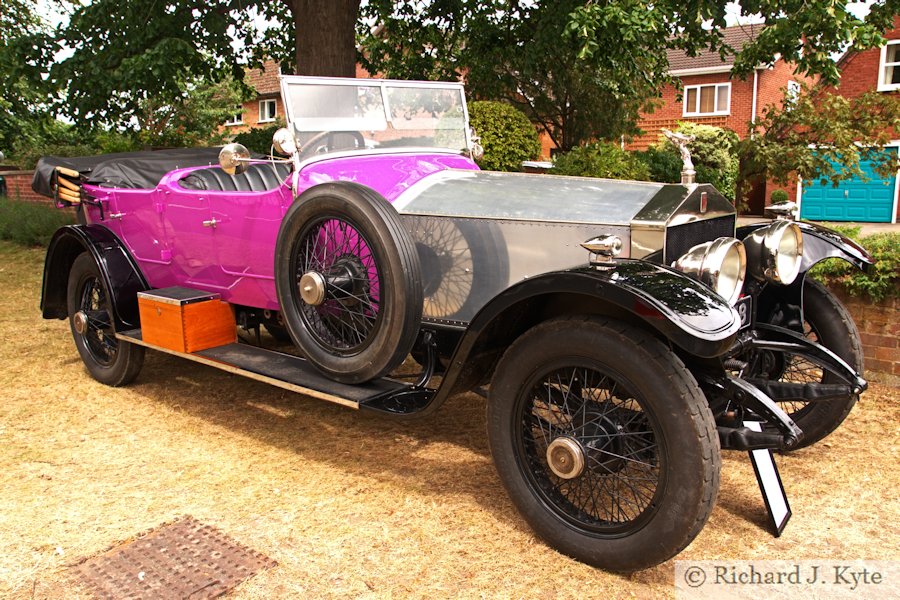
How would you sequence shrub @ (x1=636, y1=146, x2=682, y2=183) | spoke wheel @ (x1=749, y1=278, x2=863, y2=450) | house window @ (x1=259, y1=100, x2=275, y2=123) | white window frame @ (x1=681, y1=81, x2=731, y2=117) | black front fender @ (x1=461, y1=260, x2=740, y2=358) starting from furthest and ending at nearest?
house window @ (x1=259, y1=100, x2=275, y2=123) < white window frame @ (x1=681, y1=81, x2=731, y2=117) < shrub @ (x1=636, y1=146, x2=682, y2=183) < spoke wheel @ (x1=749, y1=278, x2=863, y2=450) < black front fender @ (x1=461, y1=260, x2=740, y2=358)

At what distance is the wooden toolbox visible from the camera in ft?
13.3

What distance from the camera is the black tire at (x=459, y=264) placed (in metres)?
3.31

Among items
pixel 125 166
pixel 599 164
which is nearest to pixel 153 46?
pixel 125 166

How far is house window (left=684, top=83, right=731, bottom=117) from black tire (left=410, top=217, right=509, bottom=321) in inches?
790

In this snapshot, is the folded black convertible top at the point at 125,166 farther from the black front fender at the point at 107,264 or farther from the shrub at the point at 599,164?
the shrub at the point at 599,164

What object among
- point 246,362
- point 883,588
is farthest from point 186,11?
point 883,588

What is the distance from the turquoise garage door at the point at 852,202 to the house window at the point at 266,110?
1818cm

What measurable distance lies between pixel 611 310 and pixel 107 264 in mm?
3379

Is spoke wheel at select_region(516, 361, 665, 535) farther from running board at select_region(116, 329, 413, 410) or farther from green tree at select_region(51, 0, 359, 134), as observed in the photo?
green tree at select_region(51, 0, 359, 134)

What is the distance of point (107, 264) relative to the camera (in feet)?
15.1

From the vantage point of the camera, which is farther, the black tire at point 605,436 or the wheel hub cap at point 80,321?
the wheel hub cap at point 80,321

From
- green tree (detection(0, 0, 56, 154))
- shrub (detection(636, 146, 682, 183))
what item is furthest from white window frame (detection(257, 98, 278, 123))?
shrub (detection(636, 146, 682, 183))

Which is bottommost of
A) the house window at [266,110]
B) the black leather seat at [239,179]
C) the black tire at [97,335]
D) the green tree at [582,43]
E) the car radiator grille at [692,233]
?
the black tire at [97,335]

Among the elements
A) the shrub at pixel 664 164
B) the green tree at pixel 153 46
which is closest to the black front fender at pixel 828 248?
the green tree at pixel 153 46
